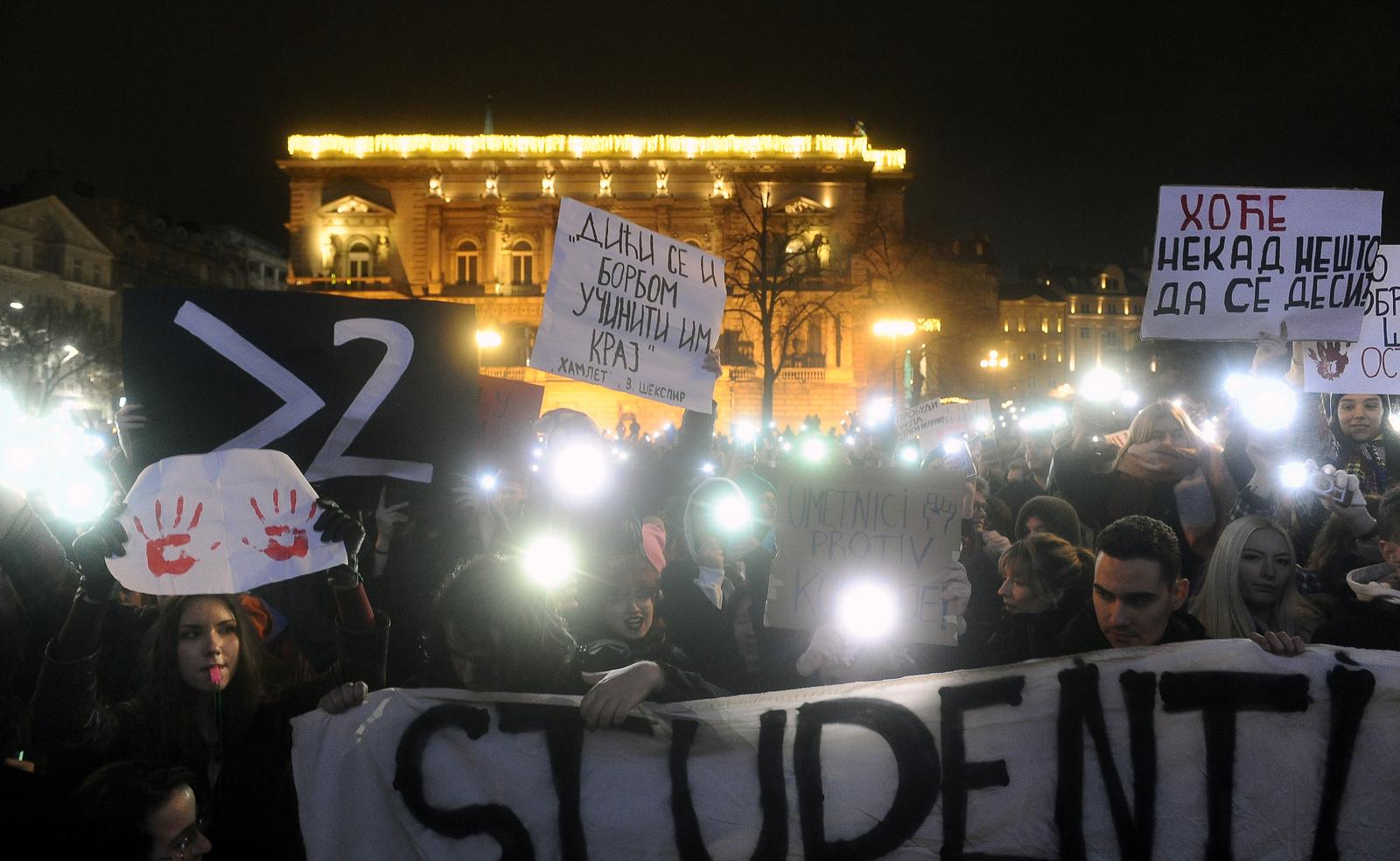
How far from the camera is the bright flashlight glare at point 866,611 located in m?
3.21

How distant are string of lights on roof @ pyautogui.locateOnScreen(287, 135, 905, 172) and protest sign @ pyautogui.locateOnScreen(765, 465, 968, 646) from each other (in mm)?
49095

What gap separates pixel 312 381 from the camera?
384 cm

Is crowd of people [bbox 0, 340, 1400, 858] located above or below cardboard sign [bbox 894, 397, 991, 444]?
below

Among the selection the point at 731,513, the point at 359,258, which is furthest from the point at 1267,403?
the point at 359,258

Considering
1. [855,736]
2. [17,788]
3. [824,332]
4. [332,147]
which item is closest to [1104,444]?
[855,736]

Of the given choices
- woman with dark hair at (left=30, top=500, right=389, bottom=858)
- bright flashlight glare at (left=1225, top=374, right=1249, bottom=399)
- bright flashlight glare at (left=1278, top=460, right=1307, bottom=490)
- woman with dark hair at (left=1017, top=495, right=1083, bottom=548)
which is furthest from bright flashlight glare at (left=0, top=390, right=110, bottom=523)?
bright flashlight glare at (left=1225, top=374, right=1249, bottom=399)

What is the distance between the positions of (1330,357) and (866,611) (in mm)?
3540

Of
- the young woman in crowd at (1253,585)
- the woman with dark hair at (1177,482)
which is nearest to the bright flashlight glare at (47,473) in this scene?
the young woman in crowd at (1253,585)

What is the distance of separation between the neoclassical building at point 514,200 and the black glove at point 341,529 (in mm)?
46347

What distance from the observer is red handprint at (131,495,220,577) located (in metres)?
2.82

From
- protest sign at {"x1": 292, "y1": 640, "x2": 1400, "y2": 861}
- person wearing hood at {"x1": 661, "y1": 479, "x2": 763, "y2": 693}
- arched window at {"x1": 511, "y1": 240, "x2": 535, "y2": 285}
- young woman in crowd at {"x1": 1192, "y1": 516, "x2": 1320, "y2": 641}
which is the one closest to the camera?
protest sign at {"x1": 292, "y1": 640, "x2": 1400, "y2": 861}

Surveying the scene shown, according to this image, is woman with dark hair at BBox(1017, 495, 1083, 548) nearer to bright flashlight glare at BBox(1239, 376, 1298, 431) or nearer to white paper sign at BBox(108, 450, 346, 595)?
bright flashlight glare at BBox(1239, 376, 1298, 431)

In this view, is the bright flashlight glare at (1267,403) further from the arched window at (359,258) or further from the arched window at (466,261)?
the arched window at (359,258)

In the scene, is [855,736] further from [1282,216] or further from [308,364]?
[1282,216]
